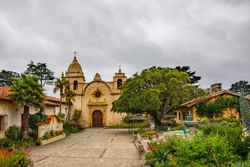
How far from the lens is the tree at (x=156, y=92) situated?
95.5ft

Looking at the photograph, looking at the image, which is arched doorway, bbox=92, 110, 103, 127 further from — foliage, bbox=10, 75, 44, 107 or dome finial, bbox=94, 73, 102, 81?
foliage, bbox=10, 75, 44, 107

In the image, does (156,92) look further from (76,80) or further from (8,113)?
(76,80)

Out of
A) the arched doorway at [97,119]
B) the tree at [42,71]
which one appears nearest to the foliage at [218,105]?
the arched doorway at [97,119]

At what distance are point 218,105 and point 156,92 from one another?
244 inches

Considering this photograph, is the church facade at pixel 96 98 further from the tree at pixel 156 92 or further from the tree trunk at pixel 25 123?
the tree trunk at pixel 25 123

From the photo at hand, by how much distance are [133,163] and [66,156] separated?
4.07m

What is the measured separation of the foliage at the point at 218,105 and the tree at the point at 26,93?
53.5 ft

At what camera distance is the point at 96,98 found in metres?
44.4

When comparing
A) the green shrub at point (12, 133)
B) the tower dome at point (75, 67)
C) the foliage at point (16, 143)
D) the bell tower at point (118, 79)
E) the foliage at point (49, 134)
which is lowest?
the foliage at point (16, 143)

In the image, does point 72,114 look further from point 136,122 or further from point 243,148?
point 243,148

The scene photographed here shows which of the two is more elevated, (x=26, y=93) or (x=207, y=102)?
(x=26, y=93)

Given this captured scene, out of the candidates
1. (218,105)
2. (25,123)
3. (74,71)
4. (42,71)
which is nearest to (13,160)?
(25,123)

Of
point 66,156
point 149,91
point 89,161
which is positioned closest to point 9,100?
point 66,156

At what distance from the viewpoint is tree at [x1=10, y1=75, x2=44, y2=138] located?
63.3 ft
